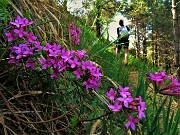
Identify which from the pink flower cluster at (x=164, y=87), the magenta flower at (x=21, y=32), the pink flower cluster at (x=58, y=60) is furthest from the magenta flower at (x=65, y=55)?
the pink flower cluster at (x=164, y=87)

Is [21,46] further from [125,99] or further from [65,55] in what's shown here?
[125,99]

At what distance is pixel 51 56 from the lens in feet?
3.82

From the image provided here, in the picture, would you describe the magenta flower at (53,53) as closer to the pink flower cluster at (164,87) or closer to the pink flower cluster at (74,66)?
the pink flower cluster at (74,66)

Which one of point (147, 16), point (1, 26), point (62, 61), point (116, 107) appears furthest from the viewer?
point (147, 16)

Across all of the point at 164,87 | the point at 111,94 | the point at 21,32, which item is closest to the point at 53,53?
the point at 21,32

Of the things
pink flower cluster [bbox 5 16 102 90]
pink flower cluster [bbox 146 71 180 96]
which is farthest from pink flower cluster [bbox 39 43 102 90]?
pink flower cluster [bbox 146 71 180 96]

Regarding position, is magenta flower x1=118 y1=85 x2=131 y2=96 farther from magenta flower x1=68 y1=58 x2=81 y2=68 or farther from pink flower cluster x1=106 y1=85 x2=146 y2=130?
magenta flower x1=68 y1=58 x2=81 y2=68

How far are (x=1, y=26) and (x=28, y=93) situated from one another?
0.31m

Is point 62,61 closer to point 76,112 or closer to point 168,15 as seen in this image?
point 76,112

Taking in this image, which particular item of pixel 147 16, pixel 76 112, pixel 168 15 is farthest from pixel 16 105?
pixel 147 16

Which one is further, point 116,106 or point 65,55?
point 65,55

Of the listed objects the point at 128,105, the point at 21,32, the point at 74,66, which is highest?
the point at 21,32

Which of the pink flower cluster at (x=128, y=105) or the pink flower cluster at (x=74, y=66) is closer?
the pink flower cluster at (x=128, y=105)

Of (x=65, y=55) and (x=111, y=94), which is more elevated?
(x=65, y=55)
